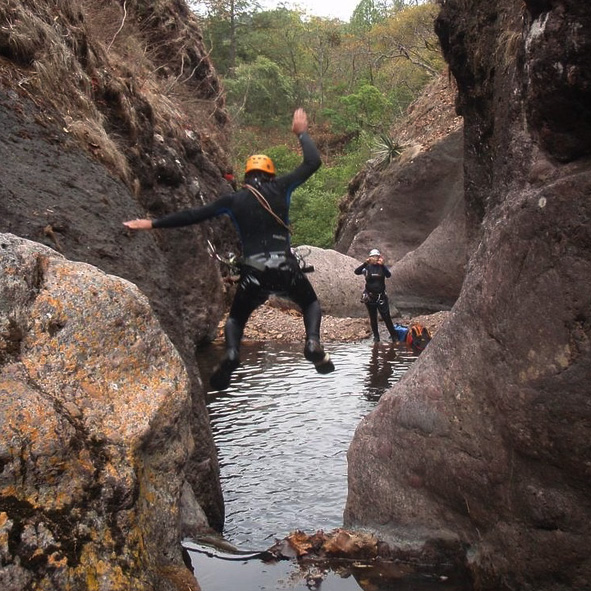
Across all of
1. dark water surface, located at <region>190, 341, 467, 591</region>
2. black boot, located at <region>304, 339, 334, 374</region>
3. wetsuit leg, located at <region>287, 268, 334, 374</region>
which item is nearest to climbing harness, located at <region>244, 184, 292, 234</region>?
wetsuit leg, located at <region>287, 268, 334, 374</region>

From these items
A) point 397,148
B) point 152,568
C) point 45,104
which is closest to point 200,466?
point 152,568

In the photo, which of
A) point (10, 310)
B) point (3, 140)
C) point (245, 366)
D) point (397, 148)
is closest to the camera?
point (10, 310)

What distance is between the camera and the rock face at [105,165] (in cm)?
715

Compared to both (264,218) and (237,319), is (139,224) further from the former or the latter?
(237,319)

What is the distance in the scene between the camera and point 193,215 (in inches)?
275

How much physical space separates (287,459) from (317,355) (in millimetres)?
2753

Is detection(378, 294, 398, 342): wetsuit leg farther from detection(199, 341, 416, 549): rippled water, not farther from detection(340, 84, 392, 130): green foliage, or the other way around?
detection(340, 84, 392, 130): green foliage

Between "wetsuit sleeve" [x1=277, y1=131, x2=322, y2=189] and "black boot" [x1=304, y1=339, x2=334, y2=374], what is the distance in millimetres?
1464

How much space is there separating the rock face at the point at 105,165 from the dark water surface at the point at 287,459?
85cm

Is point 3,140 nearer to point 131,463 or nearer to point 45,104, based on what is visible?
point 45,104

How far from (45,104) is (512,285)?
17.9 ft

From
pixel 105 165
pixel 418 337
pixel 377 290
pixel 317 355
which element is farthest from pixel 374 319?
pixel 317 355

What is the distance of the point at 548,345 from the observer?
5.55m

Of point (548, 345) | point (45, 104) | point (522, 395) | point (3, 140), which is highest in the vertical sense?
point (45, 104)
